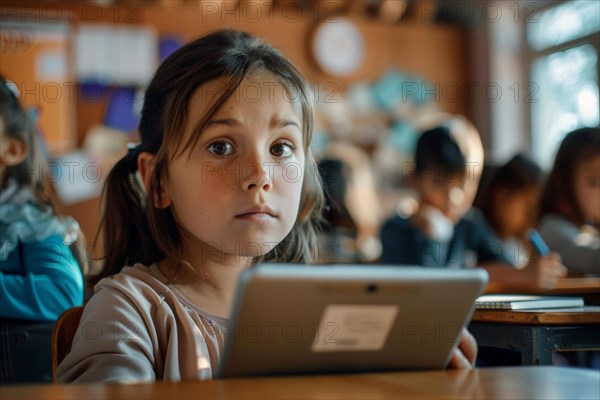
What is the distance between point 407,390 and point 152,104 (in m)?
0.83

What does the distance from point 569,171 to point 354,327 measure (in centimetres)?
223

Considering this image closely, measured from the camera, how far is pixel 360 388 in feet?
2.40

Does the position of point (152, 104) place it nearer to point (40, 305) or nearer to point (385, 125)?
point (40, 305)

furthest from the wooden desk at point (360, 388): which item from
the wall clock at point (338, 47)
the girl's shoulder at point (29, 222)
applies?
the wall clock at point (338, 47)

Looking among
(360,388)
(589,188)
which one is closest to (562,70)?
(589,188)

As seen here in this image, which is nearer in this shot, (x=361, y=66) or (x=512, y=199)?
(x=512, y=199)

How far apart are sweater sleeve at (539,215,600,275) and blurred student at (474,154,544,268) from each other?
82 cm

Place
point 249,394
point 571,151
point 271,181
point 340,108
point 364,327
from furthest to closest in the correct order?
point 340,108 → point 571,151 → point 271,181 → point 364,327 → point 249,394

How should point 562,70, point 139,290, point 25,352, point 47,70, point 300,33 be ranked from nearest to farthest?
point 139,290 → point 25,352 → point 47,70 → point 562,70 → point 300,33

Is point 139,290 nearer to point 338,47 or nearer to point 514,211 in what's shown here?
point 514,211

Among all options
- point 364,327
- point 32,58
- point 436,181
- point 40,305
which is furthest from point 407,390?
point 32,58

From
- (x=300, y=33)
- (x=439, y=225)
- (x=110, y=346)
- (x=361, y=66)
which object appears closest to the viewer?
(x=110, y=346)

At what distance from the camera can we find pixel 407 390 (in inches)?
28.6

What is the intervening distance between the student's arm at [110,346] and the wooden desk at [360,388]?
257mm
